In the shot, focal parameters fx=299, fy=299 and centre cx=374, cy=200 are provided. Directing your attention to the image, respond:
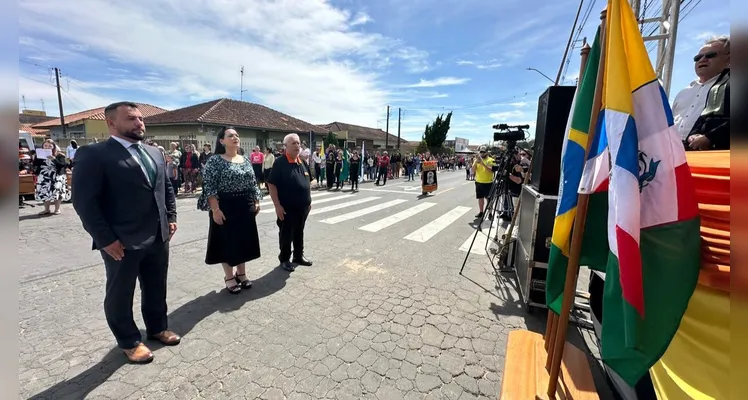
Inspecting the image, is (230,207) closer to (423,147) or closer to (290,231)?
(290,231)

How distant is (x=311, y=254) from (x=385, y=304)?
6.95 feet

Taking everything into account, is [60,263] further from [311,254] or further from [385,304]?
[385,304]

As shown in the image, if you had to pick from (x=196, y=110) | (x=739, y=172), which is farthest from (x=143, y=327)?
(x=196, y=110)

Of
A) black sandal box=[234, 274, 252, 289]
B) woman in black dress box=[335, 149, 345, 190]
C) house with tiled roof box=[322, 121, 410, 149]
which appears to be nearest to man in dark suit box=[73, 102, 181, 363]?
black sandal box=[234, 274, 252, 289]

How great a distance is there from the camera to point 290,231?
4.66 m

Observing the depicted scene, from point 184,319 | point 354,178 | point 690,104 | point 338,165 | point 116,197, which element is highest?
point 690,104

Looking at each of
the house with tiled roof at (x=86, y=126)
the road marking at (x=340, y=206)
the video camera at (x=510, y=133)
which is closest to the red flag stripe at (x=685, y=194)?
the video camera at (x=510, y=133)

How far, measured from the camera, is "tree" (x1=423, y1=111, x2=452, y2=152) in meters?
56.2

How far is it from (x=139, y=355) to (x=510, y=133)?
5039 millimetres

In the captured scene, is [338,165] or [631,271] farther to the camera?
[338,165]

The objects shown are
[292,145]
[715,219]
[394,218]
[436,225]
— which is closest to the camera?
[715,219]

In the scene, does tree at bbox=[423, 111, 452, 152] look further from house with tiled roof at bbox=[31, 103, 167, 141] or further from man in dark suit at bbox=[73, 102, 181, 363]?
man in dark suit at bbox=[73, 102, 181, 363]

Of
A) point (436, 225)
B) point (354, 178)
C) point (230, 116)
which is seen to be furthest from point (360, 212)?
point (230, 116)

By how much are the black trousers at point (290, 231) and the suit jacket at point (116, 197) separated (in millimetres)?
1881
